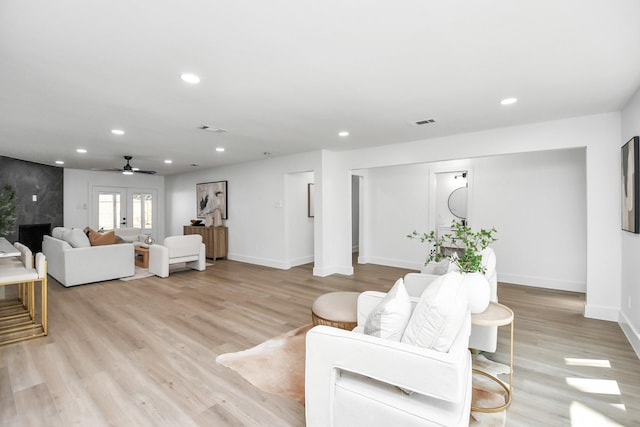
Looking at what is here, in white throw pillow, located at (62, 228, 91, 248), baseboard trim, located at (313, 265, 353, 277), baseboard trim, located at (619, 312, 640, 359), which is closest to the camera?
baseboard trim, located at (619, 312, 640, 359)

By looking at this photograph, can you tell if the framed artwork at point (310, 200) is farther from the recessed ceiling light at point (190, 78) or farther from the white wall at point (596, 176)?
the recessed ceiling light at point (190, 78)

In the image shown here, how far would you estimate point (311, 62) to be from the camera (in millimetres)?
2262

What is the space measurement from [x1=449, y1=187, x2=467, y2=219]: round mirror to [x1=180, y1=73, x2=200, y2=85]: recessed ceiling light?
4.90 metres

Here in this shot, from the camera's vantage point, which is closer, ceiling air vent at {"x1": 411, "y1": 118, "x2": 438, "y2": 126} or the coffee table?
ceiling air vent at {"x1": 411, "y1": 118, "x2": 438, "y2": 126}

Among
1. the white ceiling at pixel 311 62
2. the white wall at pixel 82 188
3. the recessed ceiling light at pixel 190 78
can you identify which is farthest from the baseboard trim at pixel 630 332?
the white wall at pixel 82 188

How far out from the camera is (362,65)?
2314 mm

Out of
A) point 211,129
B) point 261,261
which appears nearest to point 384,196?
point 261,261

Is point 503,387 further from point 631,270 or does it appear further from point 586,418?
point 631,270

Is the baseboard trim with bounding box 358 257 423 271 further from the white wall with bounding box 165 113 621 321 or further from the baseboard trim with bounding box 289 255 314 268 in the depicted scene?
the baseboard trim with bounding box 289 255 314 268

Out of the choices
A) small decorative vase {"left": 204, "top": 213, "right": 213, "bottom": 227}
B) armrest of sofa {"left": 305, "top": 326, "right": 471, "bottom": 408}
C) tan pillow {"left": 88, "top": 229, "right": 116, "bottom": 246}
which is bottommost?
armrest of sofa {"left": 305, "top": 326, "right": 471, "bottom": 408}

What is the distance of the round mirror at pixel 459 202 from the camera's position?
18.9ft

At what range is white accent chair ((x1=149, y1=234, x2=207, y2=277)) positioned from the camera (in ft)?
18.4

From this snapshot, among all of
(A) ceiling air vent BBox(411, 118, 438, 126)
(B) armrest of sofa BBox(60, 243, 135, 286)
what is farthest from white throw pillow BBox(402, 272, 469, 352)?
(B) armrest of sofa BBox(60, 243, 135, 286)

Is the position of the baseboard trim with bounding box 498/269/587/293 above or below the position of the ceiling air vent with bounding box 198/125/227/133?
below
